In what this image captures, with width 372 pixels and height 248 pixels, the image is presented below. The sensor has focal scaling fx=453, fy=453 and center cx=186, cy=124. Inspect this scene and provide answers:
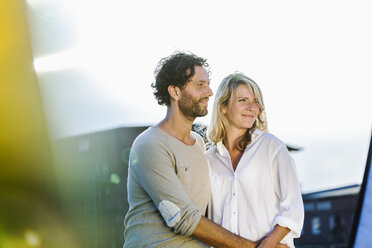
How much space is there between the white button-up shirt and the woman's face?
0.39 ft

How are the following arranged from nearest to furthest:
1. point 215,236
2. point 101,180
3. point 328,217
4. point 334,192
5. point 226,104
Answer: point 215,236, point 226,104, point 101,180, point 328,217, point 334,192

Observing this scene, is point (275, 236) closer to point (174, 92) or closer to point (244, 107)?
point (244, 107)

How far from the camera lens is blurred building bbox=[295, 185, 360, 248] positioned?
31.9m

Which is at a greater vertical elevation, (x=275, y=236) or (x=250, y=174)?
(x=250, y=174)

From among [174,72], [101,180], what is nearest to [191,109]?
[174,72]

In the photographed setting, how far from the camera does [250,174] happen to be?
2.31 metres

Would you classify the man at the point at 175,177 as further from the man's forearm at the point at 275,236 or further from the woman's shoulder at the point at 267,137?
the woman's shoulder at the point at 267,137

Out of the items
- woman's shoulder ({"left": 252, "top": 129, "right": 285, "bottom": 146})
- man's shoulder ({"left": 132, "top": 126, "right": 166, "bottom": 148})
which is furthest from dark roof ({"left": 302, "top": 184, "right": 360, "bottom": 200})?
man's shoulder ({"left": 132, "top": 126, "right": 166, "bottom": 148})

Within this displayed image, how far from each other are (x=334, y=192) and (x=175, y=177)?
32.1 m

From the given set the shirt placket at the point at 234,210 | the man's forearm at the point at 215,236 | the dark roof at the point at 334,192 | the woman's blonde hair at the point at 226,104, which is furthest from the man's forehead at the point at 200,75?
the dark roof at the point at 334,192

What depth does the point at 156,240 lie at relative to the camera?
2.21 metres

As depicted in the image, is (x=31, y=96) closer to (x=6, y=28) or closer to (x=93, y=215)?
(x=6, y=28)

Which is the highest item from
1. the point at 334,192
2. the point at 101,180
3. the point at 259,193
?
the point at 259,193

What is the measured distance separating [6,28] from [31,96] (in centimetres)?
95
